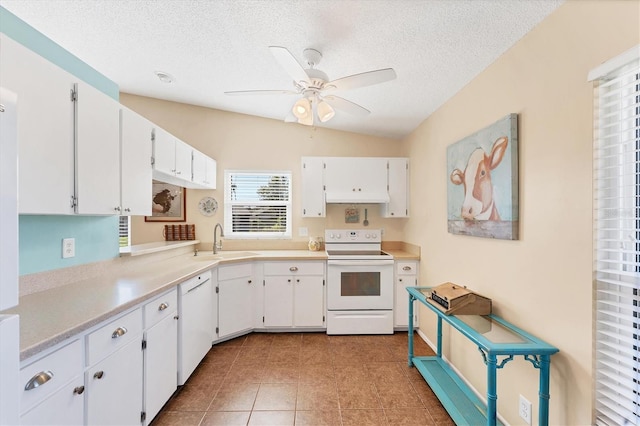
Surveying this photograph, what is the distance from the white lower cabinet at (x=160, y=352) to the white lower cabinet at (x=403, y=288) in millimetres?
2345

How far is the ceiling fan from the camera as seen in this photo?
1.62m

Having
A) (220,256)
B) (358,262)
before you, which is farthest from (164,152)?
(358,262)

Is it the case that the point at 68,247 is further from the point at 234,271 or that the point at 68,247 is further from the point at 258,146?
the point at 258,146

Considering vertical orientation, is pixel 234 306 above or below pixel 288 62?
below

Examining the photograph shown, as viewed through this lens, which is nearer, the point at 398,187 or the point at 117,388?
the point at 117,388

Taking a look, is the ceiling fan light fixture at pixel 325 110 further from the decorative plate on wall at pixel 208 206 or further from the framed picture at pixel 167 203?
the framed picture at pixel 167 203

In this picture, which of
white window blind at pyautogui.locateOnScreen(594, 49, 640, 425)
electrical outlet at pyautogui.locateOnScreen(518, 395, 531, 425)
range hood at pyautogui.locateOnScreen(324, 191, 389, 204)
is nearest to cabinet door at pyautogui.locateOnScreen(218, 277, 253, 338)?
range hood at pyautogui.locateOnScreen(324, 191, 389, 204)

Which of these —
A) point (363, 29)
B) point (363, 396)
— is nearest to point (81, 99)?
point (363, 29)

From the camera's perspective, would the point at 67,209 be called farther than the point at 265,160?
No

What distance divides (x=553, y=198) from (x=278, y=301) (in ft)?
8.96

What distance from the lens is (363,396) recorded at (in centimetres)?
212

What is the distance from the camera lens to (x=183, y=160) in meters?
2.79

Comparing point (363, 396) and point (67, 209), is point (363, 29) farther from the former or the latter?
point (363, 396)

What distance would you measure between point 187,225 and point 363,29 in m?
3.07
